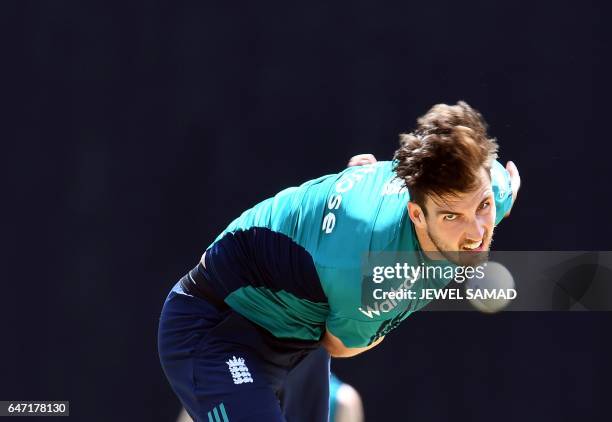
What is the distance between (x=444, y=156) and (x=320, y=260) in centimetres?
39

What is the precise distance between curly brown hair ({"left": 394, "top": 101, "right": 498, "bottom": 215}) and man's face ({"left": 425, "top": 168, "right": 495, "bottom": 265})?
0.02 meters

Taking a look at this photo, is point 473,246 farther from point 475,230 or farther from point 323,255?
point 323,255

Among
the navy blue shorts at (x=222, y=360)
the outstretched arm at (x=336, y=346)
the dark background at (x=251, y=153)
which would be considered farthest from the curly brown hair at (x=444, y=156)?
the dark background at (x=251, y=153)

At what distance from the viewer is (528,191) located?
3.70m

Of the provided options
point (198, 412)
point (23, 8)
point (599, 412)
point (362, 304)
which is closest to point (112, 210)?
point (23, 8)

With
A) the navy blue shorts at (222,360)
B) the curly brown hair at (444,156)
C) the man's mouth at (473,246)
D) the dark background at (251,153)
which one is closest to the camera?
the curly brown hair at (444,156)

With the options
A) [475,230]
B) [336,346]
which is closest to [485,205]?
[475,230]

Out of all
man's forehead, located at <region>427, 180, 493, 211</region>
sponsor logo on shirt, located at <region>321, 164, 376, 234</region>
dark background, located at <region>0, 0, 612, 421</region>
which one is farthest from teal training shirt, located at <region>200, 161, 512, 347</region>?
dark background, located at <region>0, 0, 612, 421</region>

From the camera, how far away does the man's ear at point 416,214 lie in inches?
88.2

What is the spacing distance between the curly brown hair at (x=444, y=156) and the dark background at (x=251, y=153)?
1426 mm

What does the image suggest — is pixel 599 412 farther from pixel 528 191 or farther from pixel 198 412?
pixel 198 412

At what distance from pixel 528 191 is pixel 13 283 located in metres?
1.89

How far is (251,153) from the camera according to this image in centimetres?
373

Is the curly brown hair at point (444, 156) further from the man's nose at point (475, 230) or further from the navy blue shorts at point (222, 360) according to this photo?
the navy blue shorts at point (222, 360)
